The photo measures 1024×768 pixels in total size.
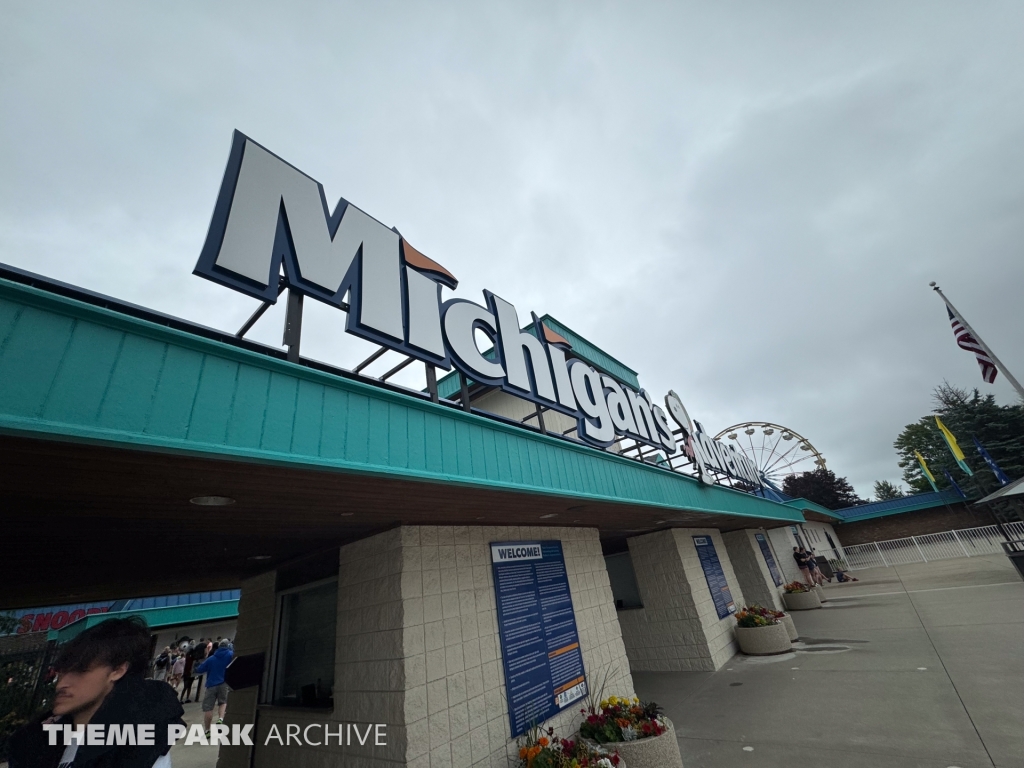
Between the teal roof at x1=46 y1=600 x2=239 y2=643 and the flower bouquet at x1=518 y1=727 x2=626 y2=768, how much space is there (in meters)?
14.6

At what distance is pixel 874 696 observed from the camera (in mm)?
5965

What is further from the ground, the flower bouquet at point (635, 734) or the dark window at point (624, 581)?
the dark window at point (624, 581)

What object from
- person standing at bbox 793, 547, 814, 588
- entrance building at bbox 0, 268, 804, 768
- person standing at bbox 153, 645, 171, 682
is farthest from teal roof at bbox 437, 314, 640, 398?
person standing at bbox 153, 645, 171, 682

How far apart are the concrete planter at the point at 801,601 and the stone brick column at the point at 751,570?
0.44 metres

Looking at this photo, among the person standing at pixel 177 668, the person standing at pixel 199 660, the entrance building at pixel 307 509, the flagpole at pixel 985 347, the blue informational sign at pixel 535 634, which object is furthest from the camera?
the person standing at pixel 177 668

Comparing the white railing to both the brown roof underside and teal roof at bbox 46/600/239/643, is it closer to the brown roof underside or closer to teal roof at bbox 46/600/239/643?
the brown roof underside

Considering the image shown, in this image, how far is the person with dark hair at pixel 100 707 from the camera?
2072 millimetres

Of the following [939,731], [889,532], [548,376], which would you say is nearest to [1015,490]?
[939,731]

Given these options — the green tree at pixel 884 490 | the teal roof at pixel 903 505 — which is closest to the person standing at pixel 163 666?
the teal roof at pixel 903 505

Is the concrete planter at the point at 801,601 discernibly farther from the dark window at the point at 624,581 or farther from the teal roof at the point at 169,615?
the teal roof at the point at 169,615

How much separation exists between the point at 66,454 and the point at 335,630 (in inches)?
164

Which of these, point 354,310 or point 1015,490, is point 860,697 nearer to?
point 354,310

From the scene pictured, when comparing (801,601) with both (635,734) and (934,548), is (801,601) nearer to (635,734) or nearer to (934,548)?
(635,734)

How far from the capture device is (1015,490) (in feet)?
36.1
